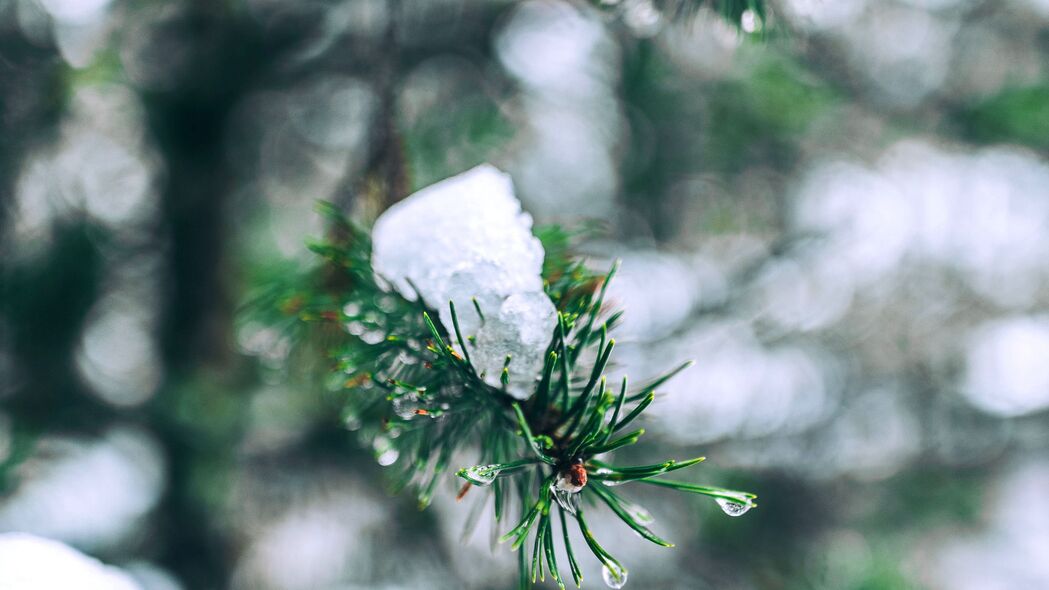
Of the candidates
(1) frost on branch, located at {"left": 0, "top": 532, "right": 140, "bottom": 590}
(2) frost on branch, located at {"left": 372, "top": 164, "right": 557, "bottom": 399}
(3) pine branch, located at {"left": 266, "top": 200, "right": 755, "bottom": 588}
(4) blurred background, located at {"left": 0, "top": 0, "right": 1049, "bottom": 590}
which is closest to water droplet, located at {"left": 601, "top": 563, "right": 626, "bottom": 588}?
(3) pine branch, located at {"left": 266, "top": 200, "right": 755, "bottom": 588}

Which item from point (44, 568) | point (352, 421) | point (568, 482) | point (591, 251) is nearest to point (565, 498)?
point (568, 482)

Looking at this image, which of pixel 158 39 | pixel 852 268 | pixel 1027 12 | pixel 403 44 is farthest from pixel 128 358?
pixel 1027 12

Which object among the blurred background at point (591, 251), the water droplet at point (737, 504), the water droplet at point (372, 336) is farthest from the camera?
the blurred background at point (591, 251)

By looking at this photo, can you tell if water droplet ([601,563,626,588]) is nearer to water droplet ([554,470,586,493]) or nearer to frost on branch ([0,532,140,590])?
water droplet ([554,470,586,493])

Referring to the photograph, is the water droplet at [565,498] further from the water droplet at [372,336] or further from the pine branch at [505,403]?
the water droplet at [372,336]

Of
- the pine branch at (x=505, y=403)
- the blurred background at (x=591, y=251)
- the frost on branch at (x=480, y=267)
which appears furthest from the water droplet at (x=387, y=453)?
the blurred background at (x=591, y=251)

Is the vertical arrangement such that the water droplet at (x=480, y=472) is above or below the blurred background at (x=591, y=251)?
above

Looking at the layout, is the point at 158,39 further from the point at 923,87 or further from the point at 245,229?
the point at 923,87
